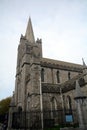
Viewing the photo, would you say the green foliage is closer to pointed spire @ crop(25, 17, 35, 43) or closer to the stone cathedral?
the stone cathedral

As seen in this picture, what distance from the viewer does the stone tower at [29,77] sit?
2252 cm

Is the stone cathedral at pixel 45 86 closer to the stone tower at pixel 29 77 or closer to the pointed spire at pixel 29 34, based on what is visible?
the stone tower at pixel 29 77

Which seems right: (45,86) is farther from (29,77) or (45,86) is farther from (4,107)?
(4,107)

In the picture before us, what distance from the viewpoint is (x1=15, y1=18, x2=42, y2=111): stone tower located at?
22.5 m

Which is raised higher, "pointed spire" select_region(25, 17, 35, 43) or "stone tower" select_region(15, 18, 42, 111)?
"pointed spire" select_region(25, 17, 35, 43)

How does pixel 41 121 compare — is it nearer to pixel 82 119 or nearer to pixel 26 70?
pixel 82 119

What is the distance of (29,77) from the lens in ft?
86.1

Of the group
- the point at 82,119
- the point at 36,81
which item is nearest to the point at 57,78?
the point at 36,81

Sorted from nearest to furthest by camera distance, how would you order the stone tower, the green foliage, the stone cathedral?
the stone cathedral, the stone tower, the green foliage

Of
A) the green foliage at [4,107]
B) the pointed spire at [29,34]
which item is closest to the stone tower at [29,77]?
the pointed spire at [29,34]

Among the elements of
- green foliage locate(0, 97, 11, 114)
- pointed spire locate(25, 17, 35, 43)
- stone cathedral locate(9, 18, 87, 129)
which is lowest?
green foliage locate(0, 97, 11, 114)

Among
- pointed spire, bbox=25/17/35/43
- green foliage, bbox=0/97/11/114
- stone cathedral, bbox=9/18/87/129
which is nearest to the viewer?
stone cathedral, bbox=9/18/87/129

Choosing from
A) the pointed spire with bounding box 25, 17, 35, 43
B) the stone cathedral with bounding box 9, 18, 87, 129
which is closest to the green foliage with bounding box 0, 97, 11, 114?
the stone cathedral with bounding box 9, 18, 87, 129

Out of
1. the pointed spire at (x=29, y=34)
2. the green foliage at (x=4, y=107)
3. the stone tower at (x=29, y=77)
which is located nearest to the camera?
the stone tower at (x=29, y=77)
